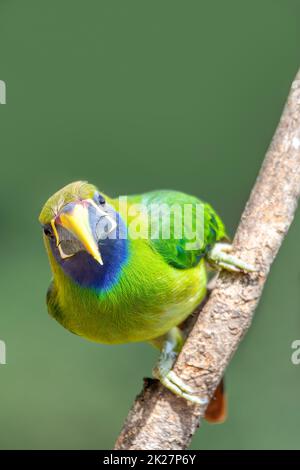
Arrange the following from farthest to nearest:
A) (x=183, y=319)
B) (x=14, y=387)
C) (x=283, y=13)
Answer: (x=283, y=13) → (x=14, y=387) → (x=183, y=319)

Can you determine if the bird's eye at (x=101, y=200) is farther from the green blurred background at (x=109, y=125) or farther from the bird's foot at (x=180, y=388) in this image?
the green blurred background at (x=109, y=125)

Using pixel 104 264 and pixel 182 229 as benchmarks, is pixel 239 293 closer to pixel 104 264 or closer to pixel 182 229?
pixel 182 229

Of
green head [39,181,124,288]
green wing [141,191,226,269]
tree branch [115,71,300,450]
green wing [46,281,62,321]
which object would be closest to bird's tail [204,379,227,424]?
tree branch [115,71,300,450]

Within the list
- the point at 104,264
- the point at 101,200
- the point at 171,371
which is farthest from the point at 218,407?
the point at 101,200

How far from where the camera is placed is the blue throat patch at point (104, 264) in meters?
2.65

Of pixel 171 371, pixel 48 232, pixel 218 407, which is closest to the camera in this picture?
pixel 48 232

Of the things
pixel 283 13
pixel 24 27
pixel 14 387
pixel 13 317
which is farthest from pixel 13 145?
pixel 283 13

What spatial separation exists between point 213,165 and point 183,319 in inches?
93.7

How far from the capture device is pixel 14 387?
16.0 ft

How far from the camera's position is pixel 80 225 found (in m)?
2.46

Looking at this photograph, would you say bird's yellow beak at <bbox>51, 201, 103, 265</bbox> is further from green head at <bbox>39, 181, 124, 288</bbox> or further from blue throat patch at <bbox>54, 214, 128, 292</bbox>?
blue throat patch at <bbox>54, 214, 128, 292</bbox>

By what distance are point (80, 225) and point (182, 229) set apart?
673 mm
